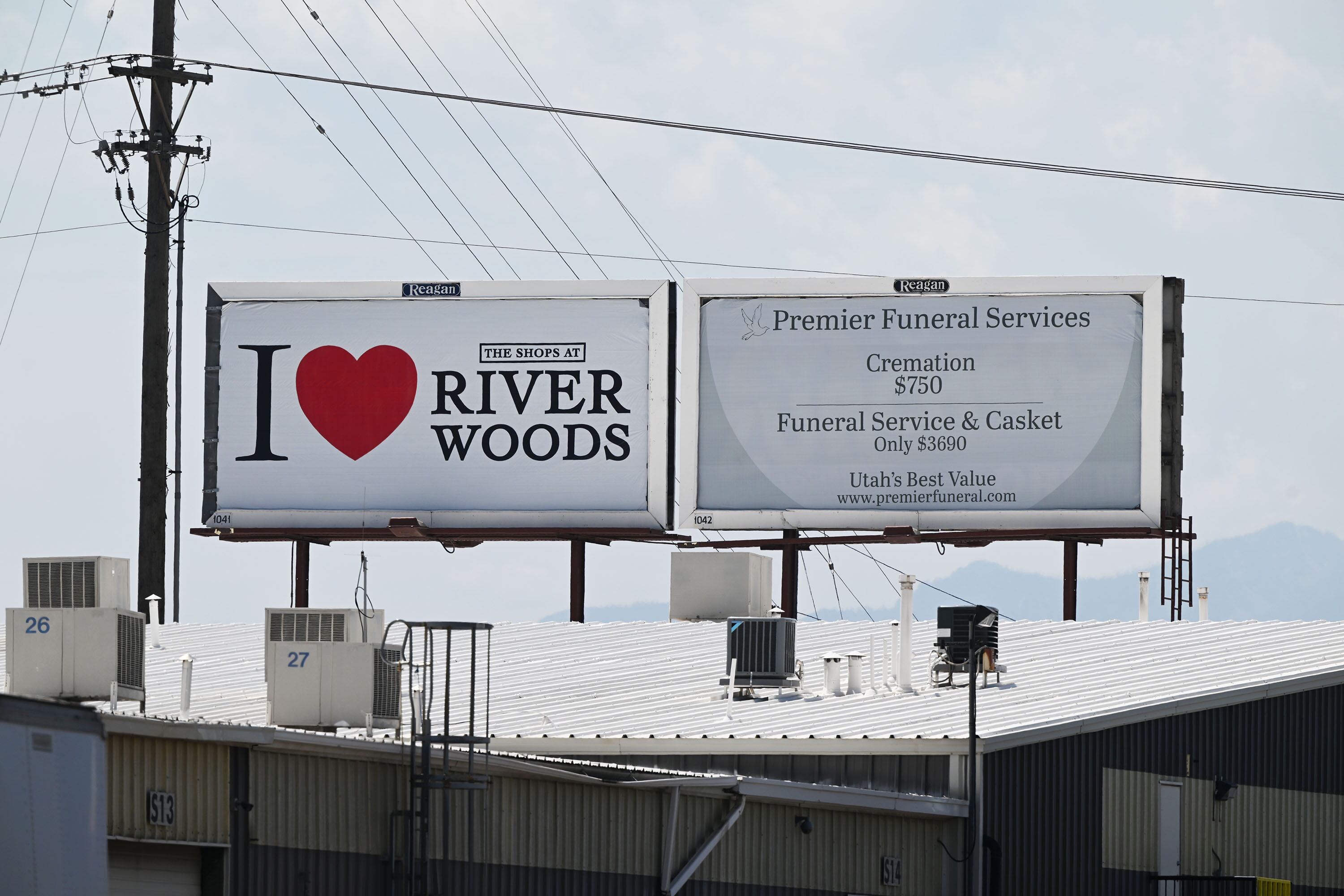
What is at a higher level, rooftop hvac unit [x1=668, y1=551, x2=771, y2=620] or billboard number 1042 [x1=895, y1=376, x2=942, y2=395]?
billboard number 1042 [x1=895, y1=376, x2=942, y2=395]

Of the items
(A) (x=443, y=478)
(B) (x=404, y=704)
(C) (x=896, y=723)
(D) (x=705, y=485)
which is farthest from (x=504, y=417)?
(C) (x=896, y=723)

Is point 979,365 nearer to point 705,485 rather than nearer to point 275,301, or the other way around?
point 705,485

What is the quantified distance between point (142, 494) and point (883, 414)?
12.1m

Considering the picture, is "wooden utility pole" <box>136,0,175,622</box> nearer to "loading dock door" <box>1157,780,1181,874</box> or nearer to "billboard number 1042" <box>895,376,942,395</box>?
"billboard number 1042" <box>895,376,942,395</box>

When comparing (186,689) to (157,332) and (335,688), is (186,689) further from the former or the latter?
(157,332)

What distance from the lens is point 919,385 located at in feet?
108

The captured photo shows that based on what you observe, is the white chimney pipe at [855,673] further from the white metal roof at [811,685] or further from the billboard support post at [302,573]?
the billboard support post at [302,573]

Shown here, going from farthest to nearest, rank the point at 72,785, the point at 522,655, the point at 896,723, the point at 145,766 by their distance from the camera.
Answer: the point at 522,655 → the point at 896,723 → the point at 145,766 → the point at 72,785

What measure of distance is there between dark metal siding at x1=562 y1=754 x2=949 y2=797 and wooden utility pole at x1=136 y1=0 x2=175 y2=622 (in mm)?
12327

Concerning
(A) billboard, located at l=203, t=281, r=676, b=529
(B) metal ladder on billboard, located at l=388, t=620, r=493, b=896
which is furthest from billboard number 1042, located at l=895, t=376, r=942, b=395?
(B) metal ladder on billboard, located at l=388, t=620, r=493, b=896

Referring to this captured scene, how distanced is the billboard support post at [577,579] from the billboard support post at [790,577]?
3.22 metres

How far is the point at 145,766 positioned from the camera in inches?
589

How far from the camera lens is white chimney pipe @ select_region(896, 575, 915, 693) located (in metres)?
25.1

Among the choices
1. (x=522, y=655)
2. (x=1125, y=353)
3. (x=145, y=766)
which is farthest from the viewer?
(x=1125, y=353)
